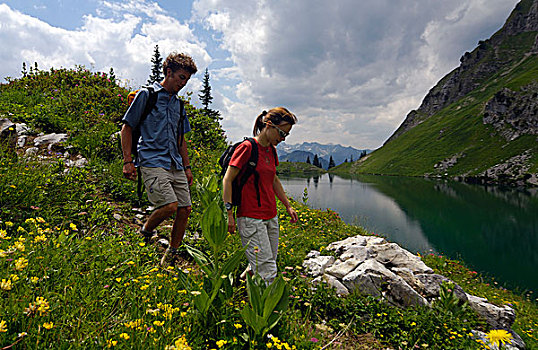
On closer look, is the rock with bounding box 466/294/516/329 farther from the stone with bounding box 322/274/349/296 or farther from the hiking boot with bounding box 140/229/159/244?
the hiking boot with bounding box 140/229/159/244

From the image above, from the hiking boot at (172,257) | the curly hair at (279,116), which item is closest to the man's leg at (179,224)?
the hiking boot at (172,257)

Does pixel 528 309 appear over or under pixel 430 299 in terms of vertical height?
under

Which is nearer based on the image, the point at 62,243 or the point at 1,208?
the point at 62,243

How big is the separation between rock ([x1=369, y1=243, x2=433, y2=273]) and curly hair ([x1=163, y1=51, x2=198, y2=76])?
5.08 m

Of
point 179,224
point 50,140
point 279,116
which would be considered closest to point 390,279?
point 279,116

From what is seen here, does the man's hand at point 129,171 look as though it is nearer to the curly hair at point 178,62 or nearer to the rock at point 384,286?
the curly hair at point 178,62

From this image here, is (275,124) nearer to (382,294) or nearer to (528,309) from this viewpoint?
(382,294)

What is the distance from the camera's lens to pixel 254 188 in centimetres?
345

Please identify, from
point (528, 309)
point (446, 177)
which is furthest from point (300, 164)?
point (528, 309)

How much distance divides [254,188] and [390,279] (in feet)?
10.4

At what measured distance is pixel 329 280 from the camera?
4.66m

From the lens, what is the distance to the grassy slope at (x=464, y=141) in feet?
290

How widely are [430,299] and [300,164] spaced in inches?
6795

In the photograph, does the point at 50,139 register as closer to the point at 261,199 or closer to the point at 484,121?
the point at 261,199
